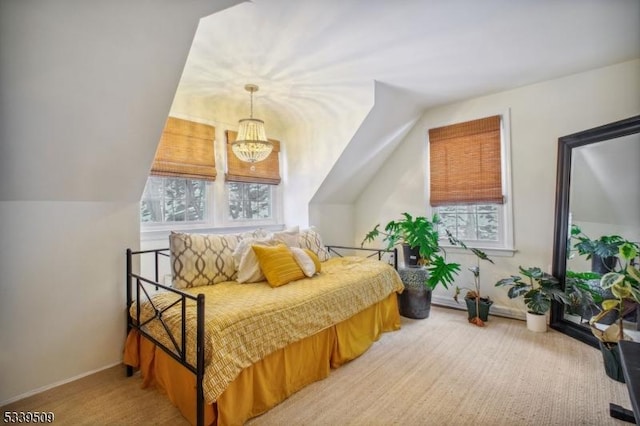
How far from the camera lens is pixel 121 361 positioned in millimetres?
2199

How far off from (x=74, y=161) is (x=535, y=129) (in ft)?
12.8

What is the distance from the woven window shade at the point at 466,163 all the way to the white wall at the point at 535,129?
0.12 metres

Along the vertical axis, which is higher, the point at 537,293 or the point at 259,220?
the point at 259,220

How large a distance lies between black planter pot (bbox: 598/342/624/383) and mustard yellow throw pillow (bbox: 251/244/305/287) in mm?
2165

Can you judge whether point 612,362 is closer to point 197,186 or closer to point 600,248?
point 600,248

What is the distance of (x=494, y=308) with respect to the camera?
3.22 m

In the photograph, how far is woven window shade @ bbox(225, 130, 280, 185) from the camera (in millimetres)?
3291

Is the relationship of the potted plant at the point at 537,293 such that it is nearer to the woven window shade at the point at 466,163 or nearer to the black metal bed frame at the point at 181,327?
the woven window shade at the point at 466,163

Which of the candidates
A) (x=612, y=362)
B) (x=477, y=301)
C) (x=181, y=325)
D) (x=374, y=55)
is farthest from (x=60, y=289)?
(x=612, y=362)

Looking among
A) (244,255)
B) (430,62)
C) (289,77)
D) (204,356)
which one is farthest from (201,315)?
(430,62)

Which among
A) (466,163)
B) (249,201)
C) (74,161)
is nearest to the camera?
(74,161)

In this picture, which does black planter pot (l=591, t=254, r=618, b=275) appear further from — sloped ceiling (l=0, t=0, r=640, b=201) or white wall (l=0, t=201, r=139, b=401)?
white wall (l=0, t=201, r=139, b=401)

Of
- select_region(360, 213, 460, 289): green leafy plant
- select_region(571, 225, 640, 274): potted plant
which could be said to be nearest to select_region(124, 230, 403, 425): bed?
select_region(360, 213, 460, 289): green leafy plant

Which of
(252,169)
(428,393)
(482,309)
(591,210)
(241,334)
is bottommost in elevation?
(428,393)
